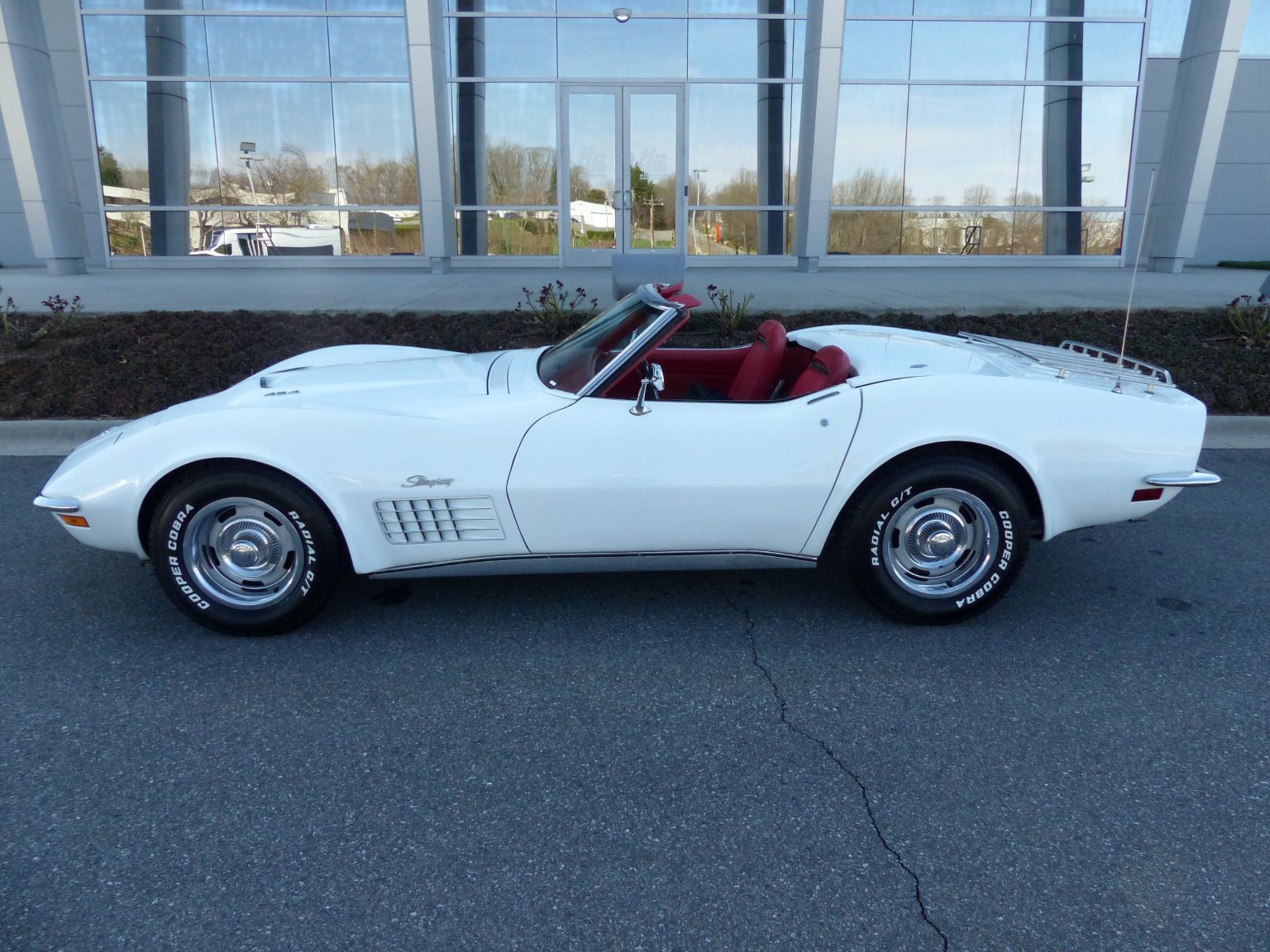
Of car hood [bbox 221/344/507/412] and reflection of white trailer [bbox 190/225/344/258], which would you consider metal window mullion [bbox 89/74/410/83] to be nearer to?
reflection of white trailer [bbox 190/225/344/258]

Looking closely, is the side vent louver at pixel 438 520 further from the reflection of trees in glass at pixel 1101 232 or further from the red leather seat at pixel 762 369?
the reflection of trees in glass at pixel 1101 232

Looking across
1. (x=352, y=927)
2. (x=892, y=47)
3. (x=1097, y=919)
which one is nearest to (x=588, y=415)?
(x=352, y=927)

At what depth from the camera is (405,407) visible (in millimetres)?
3572

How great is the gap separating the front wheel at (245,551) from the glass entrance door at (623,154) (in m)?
13.5

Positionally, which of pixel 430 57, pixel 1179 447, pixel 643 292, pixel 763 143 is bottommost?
pixel 1179 447

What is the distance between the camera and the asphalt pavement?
2.27 meters

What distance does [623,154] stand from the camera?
1631 cm

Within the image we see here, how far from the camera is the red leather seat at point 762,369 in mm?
3949

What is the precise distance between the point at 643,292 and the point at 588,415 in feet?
2.48

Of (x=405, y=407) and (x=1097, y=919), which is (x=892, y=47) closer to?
(x=405, y=407)

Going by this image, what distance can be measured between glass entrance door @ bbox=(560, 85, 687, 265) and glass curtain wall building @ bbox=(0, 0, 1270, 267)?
0.11 feet

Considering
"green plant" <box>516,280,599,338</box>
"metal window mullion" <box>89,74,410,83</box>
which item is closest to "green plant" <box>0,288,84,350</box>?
"green plant" <box>516,280,599,338</box>

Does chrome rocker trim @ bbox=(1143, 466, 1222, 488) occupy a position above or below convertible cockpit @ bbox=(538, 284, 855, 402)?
below

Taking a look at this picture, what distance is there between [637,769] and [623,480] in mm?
1062
